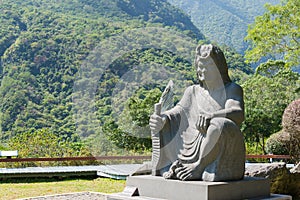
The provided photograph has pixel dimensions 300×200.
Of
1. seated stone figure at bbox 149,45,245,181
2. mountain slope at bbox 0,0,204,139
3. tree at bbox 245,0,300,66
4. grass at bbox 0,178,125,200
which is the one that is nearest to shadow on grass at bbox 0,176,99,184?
grass at bbox 0,178,125,200

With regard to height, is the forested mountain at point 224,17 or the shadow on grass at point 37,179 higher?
the forested mountain at point 224,17

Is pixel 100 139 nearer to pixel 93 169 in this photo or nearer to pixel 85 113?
pixel 85 113

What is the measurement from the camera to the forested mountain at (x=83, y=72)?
63.8 ft

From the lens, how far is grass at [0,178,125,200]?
30.0 feet

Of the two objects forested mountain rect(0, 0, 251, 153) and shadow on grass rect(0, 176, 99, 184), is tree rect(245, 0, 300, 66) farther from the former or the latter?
shadow on grass rect(0, 176, 99, 184)

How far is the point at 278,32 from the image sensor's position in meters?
15.0

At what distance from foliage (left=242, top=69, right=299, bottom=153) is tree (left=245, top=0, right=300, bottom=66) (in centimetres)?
422

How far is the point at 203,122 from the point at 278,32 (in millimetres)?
10239

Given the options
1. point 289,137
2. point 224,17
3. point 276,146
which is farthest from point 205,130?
point 224,17

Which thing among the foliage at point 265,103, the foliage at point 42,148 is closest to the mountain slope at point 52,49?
the foliage at point 42,148

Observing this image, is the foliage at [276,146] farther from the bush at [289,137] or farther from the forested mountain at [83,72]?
the forested mountain at [83,72]

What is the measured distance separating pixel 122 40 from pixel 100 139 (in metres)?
7.87

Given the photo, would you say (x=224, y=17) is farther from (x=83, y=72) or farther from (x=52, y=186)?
(x=52, y=186)

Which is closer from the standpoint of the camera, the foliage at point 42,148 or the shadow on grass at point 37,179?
the shadow on grass at point 37,179
